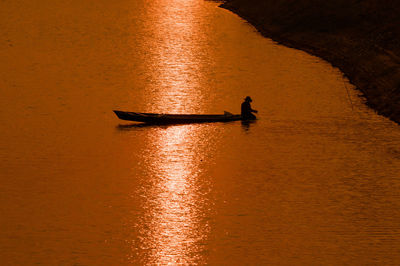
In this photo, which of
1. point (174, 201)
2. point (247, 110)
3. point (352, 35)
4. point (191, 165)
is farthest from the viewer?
point (352, 35)

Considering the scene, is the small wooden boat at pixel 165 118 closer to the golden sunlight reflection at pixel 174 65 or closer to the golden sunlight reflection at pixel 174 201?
the golden sunlight reflection at pixel 174 201

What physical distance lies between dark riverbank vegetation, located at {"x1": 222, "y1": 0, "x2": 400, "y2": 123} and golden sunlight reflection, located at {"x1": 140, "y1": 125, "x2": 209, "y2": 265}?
12.8m

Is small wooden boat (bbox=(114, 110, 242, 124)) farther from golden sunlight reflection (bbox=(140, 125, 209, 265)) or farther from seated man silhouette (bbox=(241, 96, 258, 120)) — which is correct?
seated man silhouette (bbox=(241, 96, 258, 120))

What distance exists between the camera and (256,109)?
50.7 m

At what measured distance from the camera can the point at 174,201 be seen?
3394 cm

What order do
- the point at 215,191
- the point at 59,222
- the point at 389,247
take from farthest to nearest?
the point at 215,191 → the point at 59,222 → the point at 389,247

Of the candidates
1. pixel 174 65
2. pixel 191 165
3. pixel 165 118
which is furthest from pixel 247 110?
pixel 174 65

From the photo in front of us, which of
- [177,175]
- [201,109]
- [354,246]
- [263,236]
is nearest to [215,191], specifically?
[177,175]

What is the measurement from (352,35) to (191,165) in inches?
1320

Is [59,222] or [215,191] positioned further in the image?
[215,191]

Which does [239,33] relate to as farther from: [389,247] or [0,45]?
[389,247]

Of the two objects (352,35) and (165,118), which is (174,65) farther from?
(165,118)

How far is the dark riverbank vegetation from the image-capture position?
5306 cm

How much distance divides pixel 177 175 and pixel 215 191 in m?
2.60
